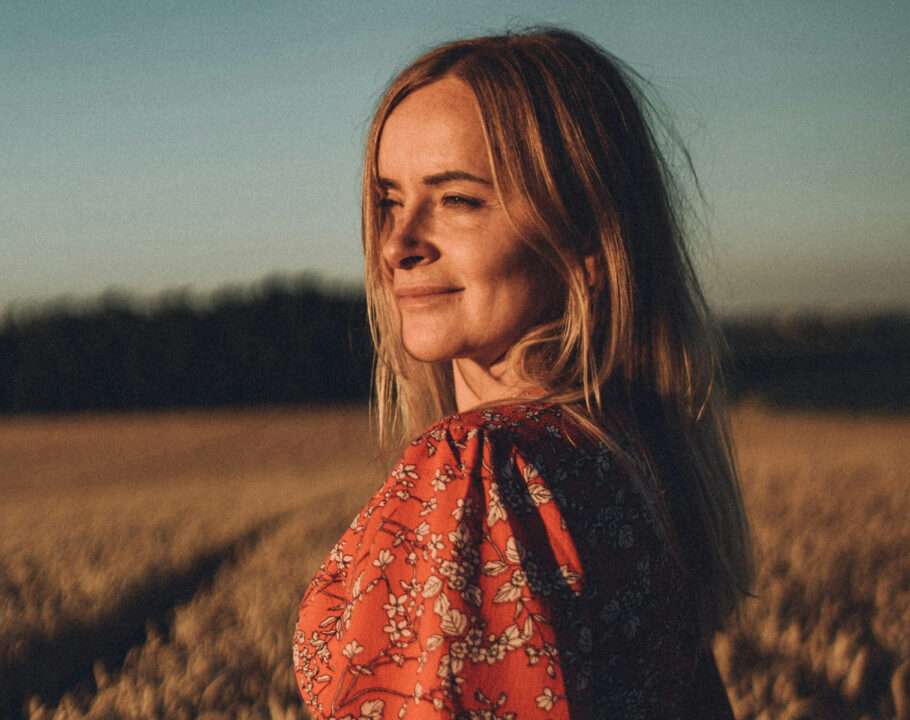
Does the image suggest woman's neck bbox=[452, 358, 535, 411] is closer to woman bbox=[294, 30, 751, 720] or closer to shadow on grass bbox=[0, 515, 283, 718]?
woman bbox=[294, 30, 751, 720]

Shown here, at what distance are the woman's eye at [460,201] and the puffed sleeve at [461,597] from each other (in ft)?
1.22

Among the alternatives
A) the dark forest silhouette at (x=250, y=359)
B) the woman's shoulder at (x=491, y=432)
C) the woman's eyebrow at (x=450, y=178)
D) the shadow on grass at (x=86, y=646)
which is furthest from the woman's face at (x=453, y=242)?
the dark forest silhouette at (x=250, y=359)

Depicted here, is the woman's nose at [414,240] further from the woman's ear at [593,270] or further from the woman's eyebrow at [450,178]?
the woman's ear at [593,270]

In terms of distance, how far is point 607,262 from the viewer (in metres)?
1.33

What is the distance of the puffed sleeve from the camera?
923 millimetres

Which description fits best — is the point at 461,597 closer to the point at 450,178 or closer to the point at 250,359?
the point at 450,178

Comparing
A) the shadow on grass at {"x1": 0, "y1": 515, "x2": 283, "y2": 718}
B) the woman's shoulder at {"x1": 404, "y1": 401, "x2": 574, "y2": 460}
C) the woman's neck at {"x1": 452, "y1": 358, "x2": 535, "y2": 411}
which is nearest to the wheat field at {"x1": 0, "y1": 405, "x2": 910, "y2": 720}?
the shadow on grass at {"x1": 0, "y1": 515, "x2": 283, "y2": 718}

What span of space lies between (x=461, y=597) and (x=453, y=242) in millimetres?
551

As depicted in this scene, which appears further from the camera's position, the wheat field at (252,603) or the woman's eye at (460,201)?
the wheat field at (252,603)

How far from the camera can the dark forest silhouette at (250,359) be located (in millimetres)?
14453

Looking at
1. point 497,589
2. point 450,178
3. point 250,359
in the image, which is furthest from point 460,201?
point 250,359

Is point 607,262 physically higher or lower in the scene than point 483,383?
higher

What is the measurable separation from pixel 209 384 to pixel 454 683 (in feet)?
51.1

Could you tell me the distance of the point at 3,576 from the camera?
2.30 metres
